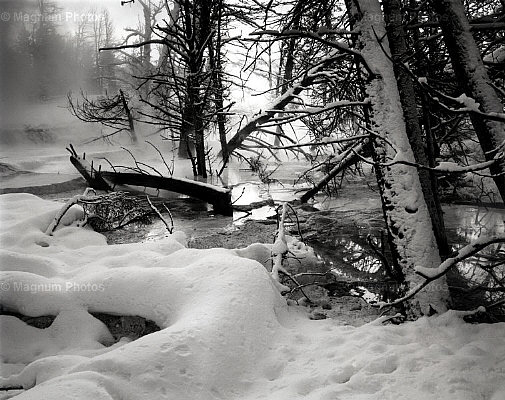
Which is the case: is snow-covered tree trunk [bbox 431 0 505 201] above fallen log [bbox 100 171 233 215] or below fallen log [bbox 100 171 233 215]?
above

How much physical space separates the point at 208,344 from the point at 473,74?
284cm

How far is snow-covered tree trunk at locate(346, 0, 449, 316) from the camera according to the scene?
332 centimetres

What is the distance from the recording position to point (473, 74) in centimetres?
286

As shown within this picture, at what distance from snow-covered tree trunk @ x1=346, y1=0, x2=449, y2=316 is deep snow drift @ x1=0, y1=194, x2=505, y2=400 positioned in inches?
14.6

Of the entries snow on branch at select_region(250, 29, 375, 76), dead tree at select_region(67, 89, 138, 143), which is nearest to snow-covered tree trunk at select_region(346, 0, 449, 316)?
snow on branch at select_region(250, 29, 375, 76)

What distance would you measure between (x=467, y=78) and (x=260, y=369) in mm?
2728

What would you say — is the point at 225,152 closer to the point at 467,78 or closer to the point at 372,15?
the point at 372,15

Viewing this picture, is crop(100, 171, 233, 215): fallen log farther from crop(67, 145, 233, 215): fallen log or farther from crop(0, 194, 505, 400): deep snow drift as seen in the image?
crop(0, 194, 505, 400): deep snow drift

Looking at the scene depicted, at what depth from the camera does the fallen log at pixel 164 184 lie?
9.59 m

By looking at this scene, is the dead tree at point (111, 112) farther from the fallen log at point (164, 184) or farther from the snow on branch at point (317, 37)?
the snow on branch at point (317, 37)

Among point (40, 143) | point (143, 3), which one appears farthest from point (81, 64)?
point (40, 143)

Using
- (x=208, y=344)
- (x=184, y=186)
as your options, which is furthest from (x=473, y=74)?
(x=184, y=186)

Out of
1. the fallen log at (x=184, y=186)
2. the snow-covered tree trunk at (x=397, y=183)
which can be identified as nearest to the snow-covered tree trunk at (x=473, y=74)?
the snow-covered tree trunk at (x=397, y=183)

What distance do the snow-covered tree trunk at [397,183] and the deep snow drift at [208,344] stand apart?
371 mm
